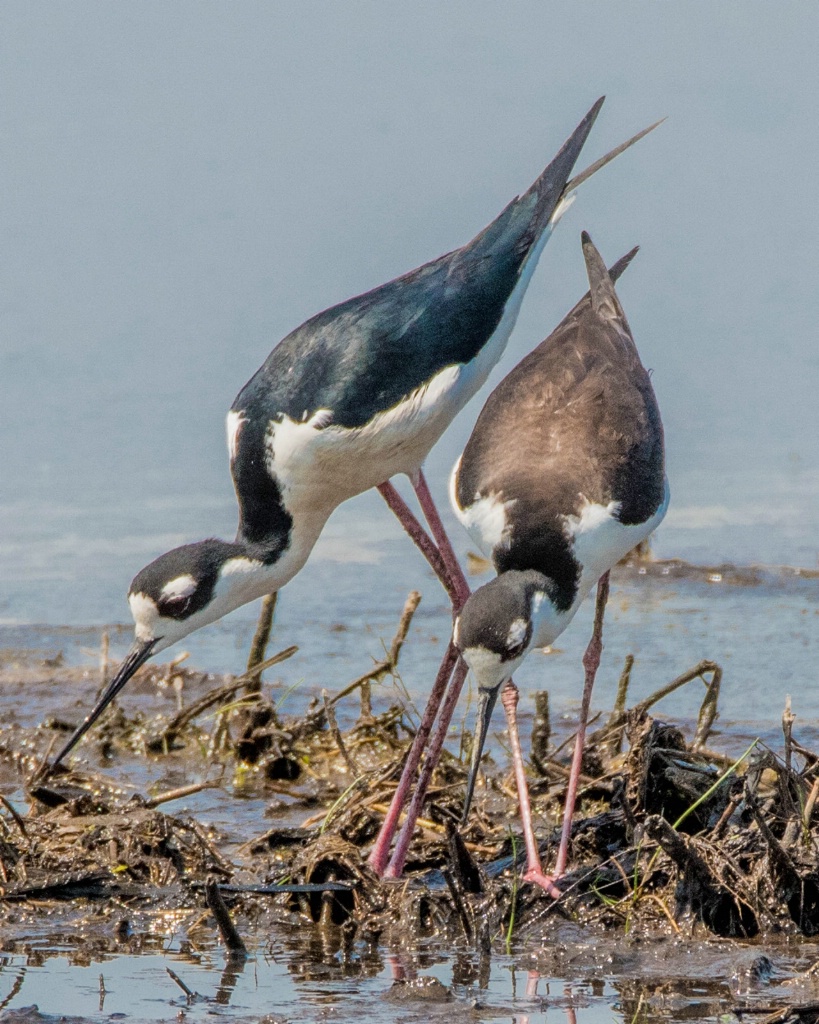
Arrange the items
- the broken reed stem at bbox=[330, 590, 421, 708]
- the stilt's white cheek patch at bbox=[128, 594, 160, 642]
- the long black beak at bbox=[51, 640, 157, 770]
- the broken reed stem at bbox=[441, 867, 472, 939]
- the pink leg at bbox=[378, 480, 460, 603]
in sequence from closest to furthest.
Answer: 1. the broken reed stem at bbox=[441, 867, 472, 939]
2. the stilt's white cheek patch at bbox=[128, 594, 160, 642]
3. the long black beak at bbox=[51, 640, 157, 770]
4. the pink leg at bbox=[378, 480, 460, 603]
5. the broken reed stem at bbox=[330, 590, 421, 708]

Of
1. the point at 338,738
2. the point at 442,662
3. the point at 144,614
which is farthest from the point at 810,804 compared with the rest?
the point at 144,614

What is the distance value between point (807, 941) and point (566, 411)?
1911 mm

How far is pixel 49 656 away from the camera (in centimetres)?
823

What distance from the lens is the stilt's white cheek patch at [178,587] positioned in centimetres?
→ 544

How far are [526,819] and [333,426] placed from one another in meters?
1.40

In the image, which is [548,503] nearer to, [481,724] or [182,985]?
[481,724]

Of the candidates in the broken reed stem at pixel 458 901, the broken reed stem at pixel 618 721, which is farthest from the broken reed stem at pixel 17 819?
the broken reed stem at pixel 618 721

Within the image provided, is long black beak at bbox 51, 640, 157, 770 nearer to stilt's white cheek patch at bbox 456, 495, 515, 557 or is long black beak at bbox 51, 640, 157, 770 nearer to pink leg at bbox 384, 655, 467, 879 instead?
pink leg at bbox 384, 655, 467, 879

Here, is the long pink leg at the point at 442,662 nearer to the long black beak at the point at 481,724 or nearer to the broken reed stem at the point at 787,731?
the long black beak at the point at 481,724

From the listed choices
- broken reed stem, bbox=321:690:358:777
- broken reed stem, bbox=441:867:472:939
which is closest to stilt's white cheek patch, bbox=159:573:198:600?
broken reed stem, bbox=321:690:358:777

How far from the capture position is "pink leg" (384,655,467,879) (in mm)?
5277

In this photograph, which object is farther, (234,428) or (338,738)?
(338,738)

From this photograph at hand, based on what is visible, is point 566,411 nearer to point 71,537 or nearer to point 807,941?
point 807,941

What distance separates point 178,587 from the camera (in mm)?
5449
